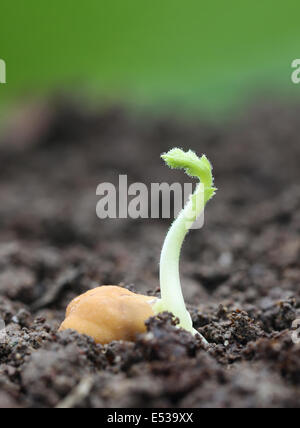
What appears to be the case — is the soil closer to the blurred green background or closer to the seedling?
the seedling

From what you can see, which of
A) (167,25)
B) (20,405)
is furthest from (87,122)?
(20,405)

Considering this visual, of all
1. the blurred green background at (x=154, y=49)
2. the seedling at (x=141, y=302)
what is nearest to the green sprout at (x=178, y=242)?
the seedling at (x=141, y=302)

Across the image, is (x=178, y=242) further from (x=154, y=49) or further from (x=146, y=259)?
(x=154, y=49)

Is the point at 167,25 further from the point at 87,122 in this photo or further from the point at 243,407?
the point at 243,407

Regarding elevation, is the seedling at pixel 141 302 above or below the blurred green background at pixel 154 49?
below

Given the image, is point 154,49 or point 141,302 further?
point 154,49

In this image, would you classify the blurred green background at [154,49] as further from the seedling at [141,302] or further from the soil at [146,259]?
the seedling at [141,302]

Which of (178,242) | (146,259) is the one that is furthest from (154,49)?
(178,242)
